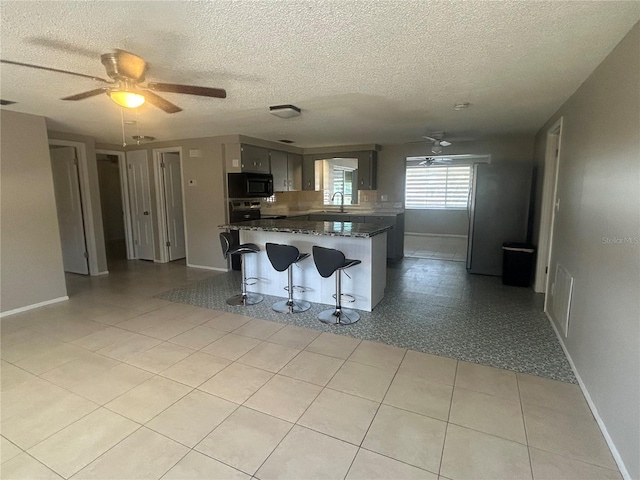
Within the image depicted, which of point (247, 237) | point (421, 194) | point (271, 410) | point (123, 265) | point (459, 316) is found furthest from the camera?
point (421, 194)

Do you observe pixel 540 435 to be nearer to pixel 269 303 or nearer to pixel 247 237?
pixel 269 303

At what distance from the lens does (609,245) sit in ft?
6.42

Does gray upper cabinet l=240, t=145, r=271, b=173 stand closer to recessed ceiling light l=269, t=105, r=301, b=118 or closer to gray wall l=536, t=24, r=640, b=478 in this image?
recessed ceiling light l=269, t=105, r=301, b=118

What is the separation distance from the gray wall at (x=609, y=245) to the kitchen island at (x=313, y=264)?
1.73m

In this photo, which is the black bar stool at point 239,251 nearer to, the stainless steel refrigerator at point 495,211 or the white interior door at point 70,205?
the white interior door at point 70,205

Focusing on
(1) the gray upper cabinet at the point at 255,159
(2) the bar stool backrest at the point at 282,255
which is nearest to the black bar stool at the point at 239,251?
(2) the bar stool backrest at the point at 282,255

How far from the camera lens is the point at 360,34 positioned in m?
1.92

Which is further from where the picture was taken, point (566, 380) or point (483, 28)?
point (566, 380)

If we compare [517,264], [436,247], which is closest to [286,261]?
[517,264]

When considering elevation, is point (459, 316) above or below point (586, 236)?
below

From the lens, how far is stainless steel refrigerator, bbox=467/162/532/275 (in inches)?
192

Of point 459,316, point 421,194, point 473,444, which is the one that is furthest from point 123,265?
point 421,194

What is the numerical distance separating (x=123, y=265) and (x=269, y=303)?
3776 mm

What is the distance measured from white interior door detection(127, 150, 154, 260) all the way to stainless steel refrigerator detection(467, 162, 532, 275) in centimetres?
585
